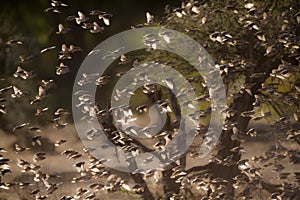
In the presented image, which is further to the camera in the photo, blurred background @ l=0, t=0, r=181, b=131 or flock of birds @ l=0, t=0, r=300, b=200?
blurred background @ l=0, t=0, r=181, b=131

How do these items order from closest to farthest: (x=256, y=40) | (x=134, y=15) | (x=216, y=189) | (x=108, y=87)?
1. (x=216, y=189)
2. (x=256, y=40)
3. (x=108, y=87)
4. (x=134, y=15)

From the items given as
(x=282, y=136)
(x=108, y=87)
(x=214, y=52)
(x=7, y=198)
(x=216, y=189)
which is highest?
(x=214, y=52)

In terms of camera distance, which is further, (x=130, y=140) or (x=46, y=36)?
(x=46, y=36)

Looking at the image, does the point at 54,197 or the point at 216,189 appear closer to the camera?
the point at 216,189

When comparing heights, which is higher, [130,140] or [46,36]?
[46,36]

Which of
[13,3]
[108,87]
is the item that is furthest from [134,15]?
[108,87]

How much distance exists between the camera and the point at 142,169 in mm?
5523

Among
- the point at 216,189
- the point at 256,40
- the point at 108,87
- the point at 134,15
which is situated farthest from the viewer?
the point at 134,15

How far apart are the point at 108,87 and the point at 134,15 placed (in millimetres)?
2364

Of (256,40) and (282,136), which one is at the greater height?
(256,40)

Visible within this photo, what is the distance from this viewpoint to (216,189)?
535 centimetres

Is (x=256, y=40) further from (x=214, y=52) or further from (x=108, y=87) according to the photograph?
(x=108, y=87)

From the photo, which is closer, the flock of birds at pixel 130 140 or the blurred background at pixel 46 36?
the flock of birds at pixel 130 140

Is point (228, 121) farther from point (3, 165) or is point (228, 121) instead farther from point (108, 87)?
point (3, 165)
